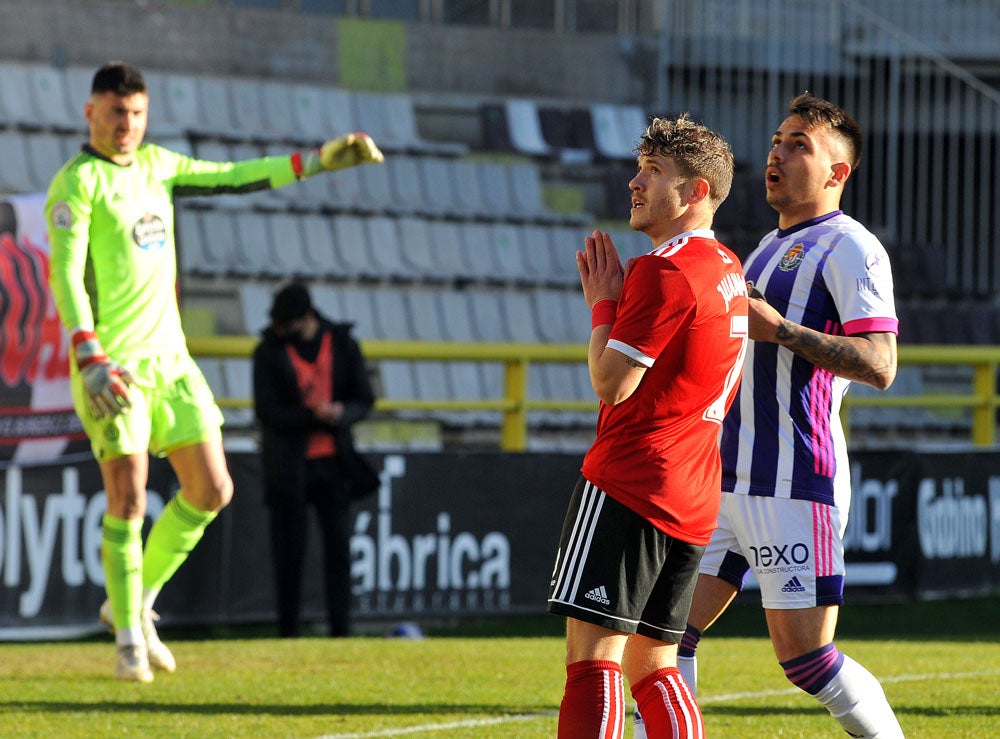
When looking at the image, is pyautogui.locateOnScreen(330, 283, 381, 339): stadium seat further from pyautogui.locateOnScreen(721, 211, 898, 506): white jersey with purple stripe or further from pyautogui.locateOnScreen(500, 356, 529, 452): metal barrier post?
pyautogui.locateOnScreen(721, 211, 898, 506): white jersey with purple stripe

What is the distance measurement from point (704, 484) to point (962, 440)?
11623 millimetres

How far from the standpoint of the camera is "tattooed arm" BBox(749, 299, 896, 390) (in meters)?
4.34

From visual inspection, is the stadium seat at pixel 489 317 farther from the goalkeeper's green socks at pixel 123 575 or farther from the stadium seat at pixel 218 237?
the goalkeeper's green socks at pixel 123 575

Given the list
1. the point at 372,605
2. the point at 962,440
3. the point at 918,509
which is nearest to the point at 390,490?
the point at 372,605

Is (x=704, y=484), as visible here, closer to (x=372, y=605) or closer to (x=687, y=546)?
(x=687, y=546)

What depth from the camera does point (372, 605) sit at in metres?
9.25

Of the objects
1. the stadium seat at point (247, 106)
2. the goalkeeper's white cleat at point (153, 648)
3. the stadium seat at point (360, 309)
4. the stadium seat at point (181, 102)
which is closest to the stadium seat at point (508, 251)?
the stadium seat at point (360, 309)

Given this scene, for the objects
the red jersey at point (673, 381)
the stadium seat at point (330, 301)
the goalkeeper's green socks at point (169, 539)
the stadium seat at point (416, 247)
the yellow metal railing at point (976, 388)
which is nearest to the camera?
the red jersey at point (673, 381)

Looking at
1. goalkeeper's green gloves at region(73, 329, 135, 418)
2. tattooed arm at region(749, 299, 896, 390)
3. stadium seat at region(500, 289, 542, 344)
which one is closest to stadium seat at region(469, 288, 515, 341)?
stadium seat at region(500, 289, 542, 344)

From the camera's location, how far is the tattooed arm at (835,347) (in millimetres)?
4340

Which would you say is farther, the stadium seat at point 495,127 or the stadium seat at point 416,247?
the stadium seat at point 495,127

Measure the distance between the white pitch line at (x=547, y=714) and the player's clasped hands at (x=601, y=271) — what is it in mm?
2212

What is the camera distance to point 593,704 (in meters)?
3.81

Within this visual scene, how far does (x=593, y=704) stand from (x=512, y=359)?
6.10 m
